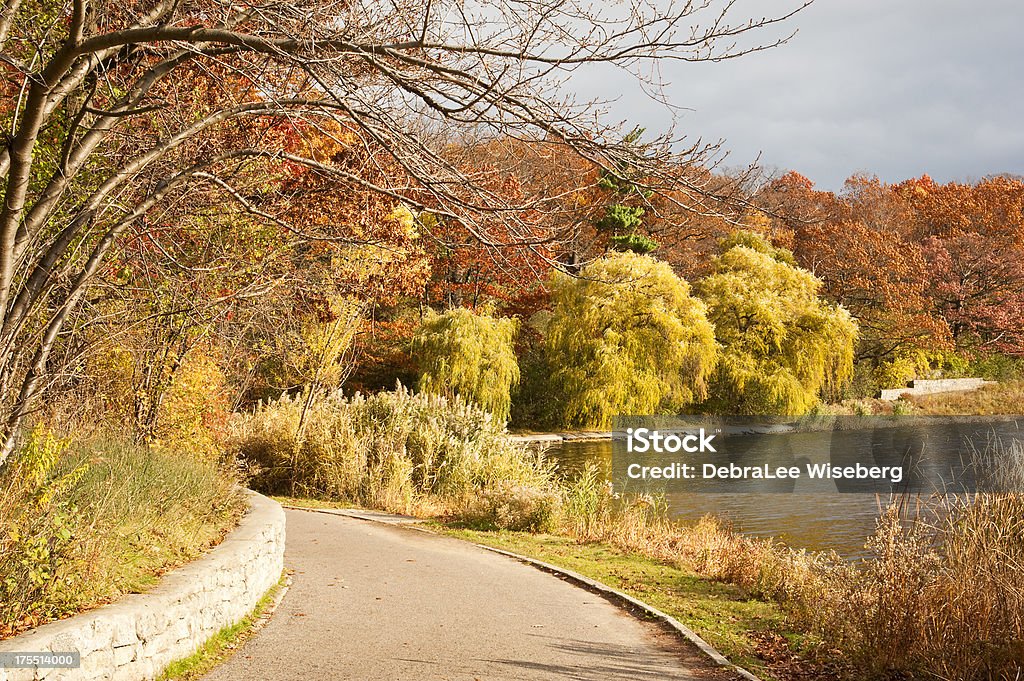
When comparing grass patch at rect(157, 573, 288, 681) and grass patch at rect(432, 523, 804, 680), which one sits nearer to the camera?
grass patch at rect(157, 573, 288, 681)

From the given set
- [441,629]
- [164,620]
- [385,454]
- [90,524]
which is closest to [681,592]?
[441,629]

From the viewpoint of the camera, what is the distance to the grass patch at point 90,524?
4.83m

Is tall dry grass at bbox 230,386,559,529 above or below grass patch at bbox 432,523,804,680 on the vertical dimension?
above

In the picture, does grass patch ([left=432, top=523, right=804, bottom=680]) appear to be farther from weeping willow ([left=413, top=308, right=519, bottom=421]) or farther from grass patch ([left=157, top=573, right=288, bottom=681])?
weeping willow ([left=413, top=308, right=519, bottom=421])

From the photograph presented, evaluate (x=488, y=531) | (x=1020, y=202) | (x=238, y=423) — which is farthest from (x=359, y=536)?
(x=1020, y=202)

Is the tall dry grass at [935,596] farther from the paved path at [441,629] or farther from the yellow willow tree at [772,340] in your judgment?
the yellow willow tree at [772,340]

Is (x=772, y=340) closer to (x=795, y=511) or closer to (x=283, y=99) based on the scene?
(x=795, y=511)

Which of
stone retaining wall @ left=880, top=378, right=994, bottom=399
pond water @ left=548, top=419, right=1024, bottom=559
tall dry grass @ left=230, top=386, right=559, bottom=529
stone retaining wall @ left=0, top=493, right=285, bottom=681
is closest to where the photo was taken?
stone retaining wall @ left=0, top=493, right=285, bottom=681

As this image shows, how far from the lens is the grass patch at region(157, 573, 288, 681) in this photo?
17.8 ft

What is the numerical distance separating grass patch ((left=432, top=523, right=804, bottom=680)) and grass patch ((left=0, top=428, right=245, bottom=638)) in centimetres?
390

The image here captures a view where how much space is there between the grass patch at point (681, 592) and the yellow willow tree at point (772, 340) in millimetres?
21718

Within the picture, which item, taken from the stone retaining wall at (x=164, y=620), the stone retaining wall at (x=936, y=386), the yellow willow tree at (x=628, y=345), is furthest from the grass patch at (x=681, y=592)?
the stone retaining wall at (x=936, y=386)

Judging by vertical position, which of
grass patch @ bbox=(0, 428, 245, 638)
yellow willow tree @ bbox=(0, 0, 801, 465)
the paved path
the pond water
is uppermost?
yellow willow tree @ bbox=(0, 0, 801, 465)

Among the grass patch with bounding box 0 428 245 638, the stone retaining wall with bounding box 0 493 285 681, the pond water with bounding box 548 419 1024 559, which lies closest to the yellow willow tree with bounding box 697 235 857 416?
the pond water with bounding box 548 419 1024 559
